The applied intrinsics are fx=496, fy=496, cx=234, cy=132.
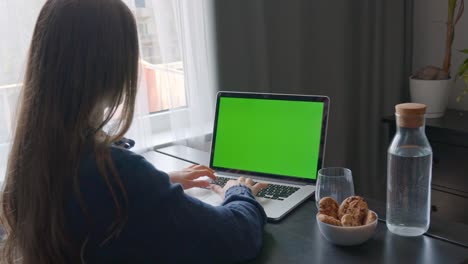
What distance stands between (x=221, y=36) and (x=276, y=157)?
0.81m

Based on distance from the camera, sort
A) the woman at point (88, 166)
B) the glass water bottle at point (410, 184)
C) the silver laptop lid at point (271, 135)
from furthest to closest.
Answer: the silver laptop lid at point (271, 135), the glass water bottle at point (410, 184), the woman at point (88, 166)

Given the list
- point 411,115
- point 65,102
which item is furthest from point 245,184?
point 65,102

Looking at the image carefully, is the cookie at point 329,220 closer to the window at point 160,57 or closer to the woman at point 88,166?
the woman at point 88,166

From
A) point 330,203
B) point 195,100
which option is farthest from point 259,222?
point 195,100

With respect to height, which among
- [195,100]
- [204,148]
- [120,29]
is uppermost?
[120,29]

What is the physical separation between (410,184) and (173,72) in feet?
3.81

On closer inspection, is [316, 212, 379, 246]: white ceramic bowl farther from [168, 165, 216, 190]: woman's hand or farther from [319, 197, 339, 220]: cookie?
[168, 165, 216, 190]: woman's hand

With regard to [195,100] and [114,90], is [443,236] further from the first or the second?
[195,100]

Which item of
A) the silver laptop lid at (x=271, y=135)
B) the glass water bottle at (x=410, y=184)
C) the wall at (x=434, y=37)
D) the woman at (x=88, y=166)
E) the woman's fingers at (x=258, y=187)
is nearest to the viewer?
the woman at (x=88, y=166)

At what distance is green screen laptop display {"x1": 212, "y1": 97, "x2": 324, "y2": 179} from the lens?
55.8 inches

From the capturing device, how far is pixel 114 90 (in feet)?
3.01

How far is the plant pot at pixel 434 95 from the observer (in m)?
2.33

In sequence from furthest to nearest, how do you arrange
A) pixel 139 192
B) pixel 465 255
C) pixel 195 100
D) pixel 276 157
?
pixel 195 100 < pixel 276 157 < pixel 465 255 < pixel 139 192

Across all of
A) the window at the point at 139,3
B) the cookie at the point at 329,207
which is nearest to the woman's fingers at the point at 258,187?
the cookie at the point at 329,207
